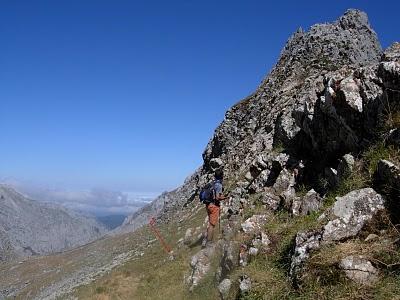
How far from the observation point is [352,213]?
11656 millimetres

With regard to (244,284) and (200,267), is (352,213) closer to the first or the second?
(244,284)

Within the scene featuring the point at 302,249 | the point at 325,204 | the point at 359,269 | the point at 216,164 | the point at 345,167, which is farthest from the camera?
the point at 216,164

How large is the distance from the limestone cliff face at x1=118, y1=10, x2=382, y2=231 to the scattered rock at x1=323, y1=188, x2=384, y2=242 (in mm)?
5215

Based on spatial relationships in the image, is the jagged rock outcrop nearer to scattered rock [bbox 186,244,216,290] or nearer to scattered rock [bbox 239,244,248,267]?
scattered rock [bbox 239,244,248,267]

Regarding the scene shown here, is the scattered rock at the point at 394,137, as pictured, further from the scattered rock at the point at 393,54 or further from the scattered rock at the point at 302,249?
the scattered rock at the point at 302,249

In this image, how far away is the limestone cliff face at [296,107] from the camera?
1869cm

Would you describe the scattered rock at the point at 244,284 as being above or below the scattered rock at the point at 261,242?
below

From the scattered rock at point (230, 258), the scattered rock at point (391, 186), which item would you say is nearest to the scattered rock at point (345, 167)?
the scattered rock at point (391, 186)

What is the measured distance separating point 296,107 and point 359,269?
13.9 metres

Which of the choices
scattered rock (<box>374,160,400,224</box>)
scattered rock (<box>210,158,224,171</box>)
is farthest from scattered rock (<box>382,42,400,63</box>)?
scattered rock (<box>210,158,224,171</box>)

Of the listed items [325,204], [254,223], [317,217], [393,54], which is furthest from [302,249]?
[393,54]

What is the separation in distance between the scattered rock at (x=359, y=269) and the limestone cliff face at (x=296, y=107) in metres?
7.28

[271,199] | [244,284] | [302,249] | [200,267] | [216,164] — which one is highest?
[216,164]

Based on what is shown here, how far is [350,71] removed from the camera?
17.2 m
